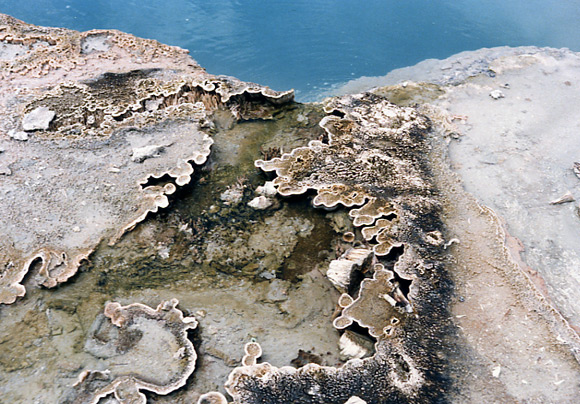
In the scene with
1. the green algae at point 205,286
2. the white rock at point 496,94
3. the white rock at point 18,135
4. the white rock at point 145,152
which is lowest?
the green algae at point 205,286

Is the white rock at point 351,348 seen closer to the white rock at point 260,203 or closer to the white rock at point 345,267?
the white rock at point 345,267

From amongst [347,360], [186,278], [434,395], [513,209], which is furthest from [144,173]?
[513,209]

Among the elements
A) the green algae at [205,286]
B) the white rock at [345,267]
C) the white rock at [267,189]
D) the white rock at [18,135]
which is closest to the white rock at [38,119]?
the white rock at [18,135]

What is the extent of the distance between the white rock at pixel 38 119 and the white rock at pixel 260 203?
162 inches

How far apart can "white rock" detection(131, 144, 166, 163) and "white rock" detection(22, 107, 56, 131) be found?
1.96 metres

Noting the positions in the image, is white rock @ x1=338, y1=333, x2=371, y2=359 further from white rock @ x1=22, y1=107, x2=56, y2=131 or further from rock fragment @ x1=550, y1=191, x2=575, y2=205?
white rock @ x1=22, y1=107, x2=56, y2=131

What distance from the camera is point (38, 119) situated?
7.69 meters

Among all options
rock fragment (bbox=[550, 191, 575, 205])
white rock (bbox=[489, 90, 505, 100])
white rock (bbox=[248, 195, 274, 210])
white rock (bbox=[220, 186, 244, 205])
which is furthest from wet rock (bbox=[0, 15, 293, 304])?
rock fragment (bbox=[550, 191, 575, 205])

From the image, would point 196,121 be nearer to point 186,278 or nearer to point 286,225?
point 286,225

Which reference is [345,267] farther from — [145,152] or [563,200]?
[563,200]

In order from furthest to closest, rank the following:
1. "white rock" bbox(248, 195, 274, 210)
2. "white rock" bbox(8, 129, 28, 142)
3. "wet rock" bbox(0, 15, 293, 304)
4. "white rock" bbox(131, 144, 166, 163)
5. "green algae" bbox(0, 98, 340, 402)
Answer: "white rock" bbox(8, 129, 28, 142) → "white rock" bbox(131, 144, 166, 163) → "white rock" bbox(248, 195, 274, 210) → "wet rock" bbox(0, 15, 293, 304) → "green algae" bbox(0, 98, 340, 402)

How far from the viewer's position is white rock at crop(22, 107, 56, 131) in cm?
754

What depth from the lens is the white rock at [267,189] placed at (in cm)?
679

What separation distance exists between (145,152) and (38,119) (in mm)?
2358
